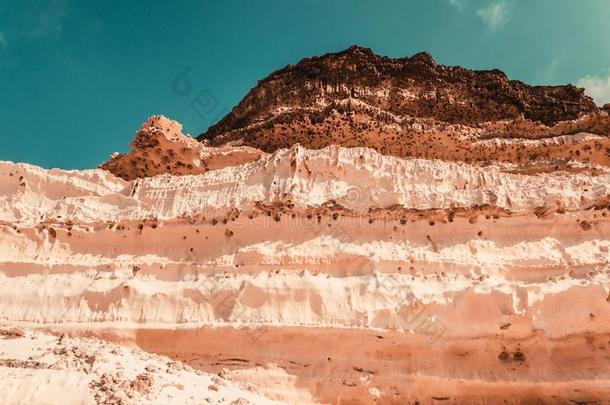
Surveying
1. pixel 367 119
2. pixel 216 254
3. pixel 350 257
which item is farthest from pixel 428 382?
pixel 367 119

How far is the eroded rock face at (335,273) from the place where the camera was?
30.5 ft

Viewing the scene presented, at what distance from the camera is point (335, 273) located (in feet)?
35.1

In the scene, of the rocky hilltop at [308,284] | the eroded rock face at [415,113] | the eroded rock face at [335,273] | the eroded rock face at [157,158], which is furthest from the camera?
the eroded rock face at [415,113]

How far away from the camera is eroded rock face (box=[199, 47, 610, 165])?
19.8 meters

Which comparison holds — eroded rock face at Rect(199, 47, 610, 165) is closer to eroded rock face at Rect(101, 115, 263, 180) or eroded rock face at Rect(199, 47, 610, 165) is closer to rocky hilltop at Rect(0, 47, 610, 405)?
rocky hilltop at Rect(0, 47, 610, 405)

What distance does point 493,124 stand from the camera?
72.7ft

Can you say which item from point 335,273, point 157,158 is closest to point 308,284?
point 335,273

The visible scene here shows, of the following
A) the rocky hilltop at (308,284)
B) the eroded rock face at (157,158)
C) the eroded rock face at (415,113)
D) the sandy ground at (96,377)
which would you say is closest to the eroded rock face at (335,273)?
the rocky hilltop at (308,284)

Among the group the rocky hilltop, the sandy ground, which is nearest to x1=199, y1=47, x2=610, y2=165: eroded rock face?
the rocky hilltop

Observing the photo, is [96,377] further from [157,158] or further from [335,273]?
[157,158]

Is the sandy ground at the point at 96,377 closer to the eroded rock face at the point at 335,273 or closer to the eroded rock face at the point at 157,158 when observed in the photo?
the eroded rock face at the point at 335,273

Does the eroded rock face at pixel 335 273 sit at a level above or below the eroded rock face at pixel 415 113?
below

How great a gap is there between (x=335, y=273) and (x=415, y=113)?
16.9 m

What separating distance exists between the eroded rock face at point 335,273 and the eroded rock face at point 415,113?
640 centimetres
